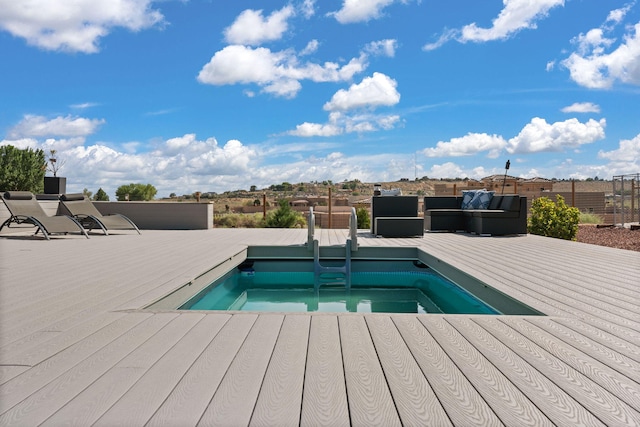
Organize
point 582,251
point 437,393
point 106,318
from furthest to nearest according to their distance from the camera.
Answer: point 582,251 → point 106,318 → point 437,393

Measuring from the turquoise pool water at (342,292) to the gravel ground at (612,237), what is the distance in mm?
4355

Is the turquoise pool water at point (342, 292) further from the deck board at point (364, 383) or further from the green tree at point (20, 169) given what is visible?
the green tree at point (20, 169)

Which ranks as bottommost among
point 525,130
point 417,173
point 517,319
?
point 517,319

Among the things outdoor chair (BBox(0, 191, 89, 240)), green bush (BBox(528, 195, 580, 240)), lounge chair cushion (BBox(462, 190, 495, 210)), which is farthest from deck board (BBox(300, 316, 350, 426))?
green bush (BBox(528, 195, 580, 240))

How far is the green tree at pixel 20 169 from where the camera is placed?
2258 centimetres

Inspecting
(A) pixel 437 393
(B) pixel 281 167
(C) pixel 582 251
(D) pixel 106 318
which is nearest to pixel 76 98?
(B) pixel 281 167

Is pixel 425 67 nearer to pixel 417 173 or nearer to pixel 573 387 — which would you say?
pixel 417 173

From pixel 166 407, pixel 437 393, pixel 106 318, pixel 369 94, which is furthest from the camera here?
pixel 369 94

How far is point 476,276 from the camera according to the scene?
3.65 meters

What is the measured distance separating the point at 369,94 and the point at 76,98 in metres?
9.16

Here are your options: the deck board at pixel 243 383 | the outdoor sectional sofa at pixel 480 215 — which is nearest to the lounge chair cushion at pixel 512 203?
the outdoor sectional sofa at pixel 480 215

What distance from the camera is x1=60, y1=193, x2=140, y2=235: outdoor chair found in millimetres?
7820

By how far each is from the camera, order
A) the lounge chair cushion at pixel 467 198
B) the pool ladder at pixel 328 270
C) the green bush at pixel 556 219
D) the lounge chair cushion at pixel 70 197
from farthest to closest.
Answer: the lounge chair cushion at pixel 467 198, the green bush at pixel 556 219, the lounge chair cushion at pixel 70 197, the pool ladder at pixel 328 270

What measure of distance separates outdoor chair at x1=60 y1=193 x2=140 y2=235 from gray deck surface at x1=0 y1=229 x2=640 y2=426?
198 inches
